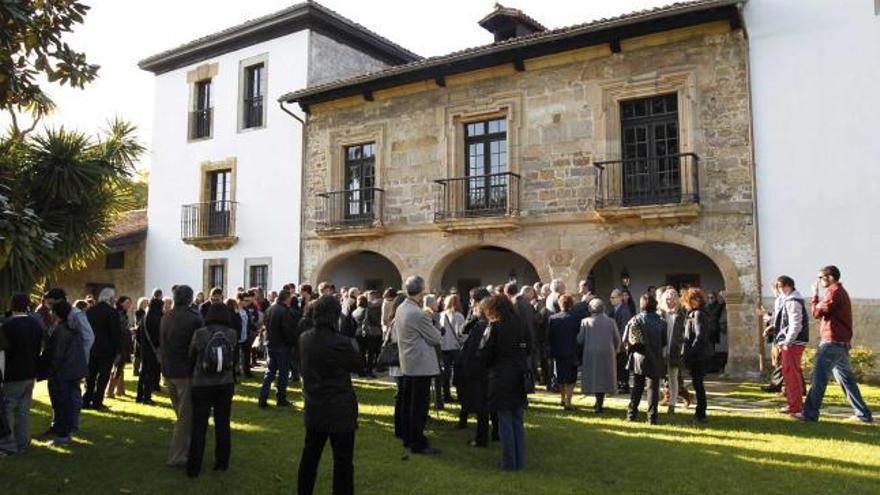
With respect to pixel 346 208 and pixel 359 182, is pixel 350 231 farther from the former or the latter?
pixel 359 182

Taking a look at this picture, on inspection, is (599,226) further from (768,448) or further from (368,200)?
(768,448)

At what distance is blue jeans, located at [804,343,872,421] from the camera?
7.53 m

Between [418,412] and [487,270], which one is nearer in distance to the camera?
[418,412]

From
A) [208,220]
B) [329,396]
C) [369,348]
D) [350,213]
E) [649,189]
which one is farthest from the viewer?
[208,220]

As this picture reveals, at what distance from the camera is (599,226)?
1334 cm

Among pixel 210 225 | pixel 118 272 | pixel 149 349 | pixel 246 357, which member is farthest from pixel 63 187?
pixel 118 272

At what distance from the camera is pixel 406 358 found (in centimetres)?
667

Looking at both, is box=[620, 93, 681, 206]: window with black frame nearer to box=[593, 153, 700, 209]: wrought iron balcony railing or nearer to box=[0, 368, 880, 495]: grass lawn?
box=[593, 153, 700, 209]: wrought iron balcony railing

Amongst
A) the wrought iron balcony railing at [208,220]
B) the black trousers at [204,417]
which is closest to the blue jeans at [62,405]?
the black trousers at [204,417]

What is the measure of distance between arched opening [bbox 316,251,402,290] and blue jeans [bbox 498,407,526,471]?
41.6 feet

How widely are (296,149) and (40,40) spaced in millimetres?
11811

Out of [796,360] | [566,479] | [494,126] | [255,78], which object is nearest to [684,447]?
[566,479]

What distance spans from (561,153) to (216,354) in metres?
9.71

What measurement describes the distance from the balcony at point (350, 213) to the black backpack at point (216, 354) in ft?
33.7
